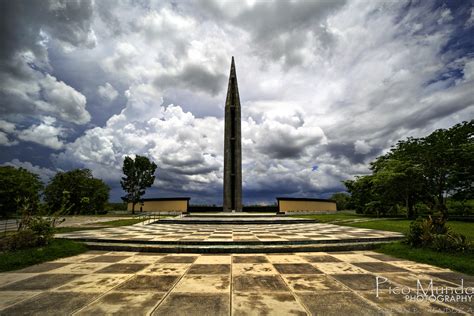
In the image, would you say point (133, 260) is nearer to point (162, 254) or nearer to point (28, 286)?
point (162, 254)

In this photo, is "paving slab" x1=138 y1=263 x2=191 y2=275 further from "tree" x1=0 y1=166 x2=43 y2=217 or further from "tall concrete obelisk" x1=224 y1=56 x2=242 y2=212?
"tree" x1=0 y1=166 x2=43 y2=217

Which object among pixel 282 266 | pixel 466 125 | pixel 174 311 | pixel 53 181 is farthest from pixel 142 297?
pixel 53 181

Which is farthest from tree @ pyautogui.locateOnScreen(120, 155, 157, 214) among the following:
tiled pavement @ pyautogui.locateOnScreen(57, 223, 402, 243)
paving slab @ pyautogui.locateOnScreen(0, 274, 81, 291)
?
paving slab @ pyautogui.locateOnScreen(0, 274, 81, 291)

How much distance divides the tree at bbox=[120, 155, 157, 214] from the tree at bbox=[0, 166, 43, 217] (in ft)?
42.3

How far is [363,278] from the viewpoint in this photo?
4562 millimetres

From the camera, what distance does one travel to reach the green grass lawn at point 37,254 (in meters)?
5.40

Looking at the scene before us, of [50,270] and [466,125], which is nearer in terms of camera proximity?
[50,270]

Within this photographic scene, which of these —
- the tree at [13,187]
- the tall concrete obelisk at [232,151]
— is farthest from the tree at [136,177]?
the tall concrete obelisk at [232,151]

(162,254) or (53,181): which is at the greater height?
(53,181)

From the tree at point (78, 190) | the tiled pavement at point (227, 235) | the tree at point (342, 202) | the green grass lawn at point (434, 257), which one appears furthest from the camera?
the tree at point (342, 202)

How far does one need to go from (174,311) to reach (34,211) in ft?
25.9

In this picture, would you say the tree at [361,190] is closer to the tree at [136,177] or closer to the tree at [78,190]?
the tree at [136,177]

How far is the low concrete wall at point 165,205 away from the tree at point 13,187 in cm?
1591

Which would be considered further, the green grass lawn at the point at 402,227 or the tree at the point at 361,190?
the tree at the point at 361,190
